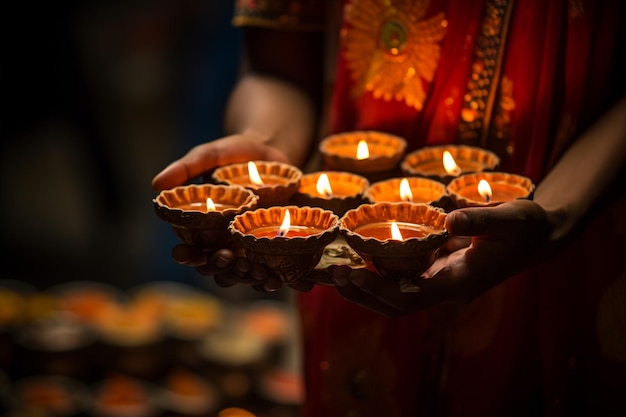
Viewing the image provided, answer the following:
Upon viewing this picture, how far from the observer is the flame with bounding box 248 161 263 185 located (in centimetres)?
165

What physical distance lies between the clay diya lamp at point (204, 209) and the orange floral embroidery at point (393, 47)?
0.42 meters

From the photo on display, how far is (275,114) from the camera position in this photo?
6.54ft

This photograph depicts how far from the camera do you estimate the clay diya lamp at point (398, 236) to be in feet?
4.25

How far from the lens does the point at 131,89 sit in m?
4.45

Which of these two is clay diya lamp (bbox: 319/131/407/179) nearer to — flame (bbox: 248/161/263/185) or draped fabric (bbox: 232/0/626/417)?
draped fabric (bbox: 232/0/626/417)

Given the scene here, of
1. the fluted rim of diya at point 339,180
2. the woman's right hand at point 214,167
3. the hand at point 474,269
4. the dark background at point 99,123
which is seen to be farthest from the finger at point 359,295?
the dark background at point 99,123

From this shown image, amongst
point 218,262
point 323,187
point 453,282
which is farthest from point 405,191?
point 218,262

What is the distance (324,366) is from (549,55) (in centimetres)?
83

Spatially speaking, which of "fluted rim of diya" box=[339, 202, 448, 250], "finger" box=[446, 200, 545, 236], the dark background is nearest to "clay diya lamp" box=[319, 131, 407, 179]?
"fluted rim of diya" box=[339, 202, 448, 250]

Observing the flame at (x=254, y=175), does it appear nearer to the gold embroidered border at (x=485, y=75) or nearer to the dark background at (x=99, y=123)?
the gold embroidered border at (x=485, y=75)

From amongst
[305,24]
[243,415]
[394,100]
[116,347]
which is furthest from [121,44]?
[394,100]

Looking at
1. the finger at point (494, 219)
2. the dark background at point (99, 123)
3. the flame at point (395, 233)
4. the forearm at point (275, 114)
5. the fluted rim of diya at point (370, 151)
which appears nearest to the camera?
the finger at point (494, 219)

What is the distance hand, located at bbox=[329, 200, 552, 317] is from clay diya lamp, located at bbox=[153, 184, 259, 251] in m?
0.22

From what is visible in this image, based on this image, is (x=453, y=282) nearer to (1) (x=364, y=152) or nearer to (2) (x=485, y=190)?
(2) (x=485, y=190)
